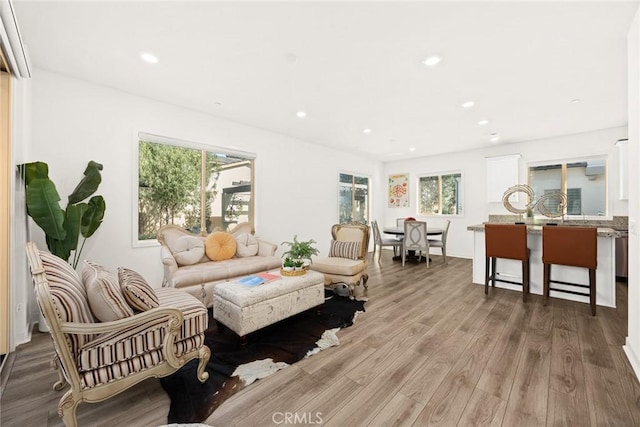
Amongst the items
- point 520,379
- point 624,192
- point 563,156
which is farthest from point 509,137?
point 520,379

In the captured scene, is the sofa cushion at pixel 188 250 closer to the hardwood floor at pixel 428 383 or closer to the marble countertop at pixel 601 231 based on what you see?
the hardwood floor at pixel 428 383

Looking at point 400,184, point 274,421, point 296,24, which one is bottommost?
point 274,421

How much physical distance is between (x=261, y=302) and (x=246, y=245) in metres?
1.92

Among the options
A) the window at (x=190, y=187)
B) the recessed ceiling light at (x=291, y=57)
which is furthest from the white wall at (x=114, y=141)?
the recessed ceiling light at (x=291, y=57)

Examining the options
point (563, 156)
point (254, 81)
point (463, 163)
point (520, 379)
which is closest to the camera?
point (520, 379)

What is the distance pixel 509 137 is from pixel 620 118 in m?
1.51

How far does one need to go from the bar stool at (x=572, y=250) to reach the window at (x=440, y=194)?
3.66 m

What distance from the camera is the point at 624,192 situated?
439 centimetres

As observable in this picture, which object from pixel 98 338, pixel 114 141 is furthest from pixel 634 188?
pixel 114 141

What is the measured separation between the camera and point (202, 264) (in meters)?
3.59

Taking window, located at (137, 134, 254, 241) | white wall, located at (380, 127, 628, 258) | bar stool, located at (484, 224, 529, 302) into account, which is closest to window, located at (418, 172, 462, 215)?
white wall, located at (380, 127, 628, 258)

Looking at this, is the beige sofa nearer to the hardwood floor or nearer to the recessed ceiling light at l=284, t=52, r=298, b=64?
the hardwood floor

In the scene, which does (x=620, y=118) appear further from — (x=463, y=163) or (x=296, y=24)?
(x=296, y=24)

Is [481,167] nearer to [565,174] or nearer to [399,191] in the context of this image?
[565,174]
